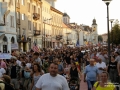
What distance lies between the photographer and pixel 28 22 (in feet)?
178

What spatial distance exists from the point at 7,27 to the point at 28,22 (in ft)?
41.1

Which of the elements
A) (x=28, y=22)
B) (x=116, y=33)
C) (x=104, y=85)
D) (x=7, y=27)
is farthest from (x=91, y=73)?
(x=116, y=33)

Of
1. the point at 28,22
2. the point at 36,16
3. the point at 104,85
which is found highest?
the point at 36,16

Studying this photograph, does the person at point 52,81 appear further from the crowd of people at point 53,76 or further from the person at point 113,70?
the person at point 113,70

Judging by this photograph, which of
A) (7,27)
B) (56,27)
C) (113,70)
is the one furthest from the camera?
(56,27)

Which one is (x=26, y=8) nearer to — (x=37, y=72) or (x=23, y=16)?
(x=23, y=16)

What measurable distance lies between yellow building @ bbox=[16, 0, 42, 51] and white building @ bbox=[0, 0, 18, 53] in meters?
2.23

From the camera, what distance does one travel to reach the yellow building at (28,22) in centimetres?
4825

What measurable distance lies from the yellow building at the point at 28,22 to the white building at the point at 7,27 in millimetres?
2232

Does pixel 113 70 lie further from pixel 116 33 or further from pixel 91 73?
pixel 116 33

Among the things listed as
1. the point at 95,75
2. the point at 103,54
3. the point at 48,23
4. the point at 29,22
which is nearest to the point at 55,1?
the point at 48,23

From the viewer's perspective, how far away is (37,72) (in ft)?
30.2

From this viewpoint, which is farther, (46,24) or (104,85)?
(46,24)

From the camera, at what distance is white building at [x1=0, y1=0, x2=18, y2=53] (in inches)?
1485
